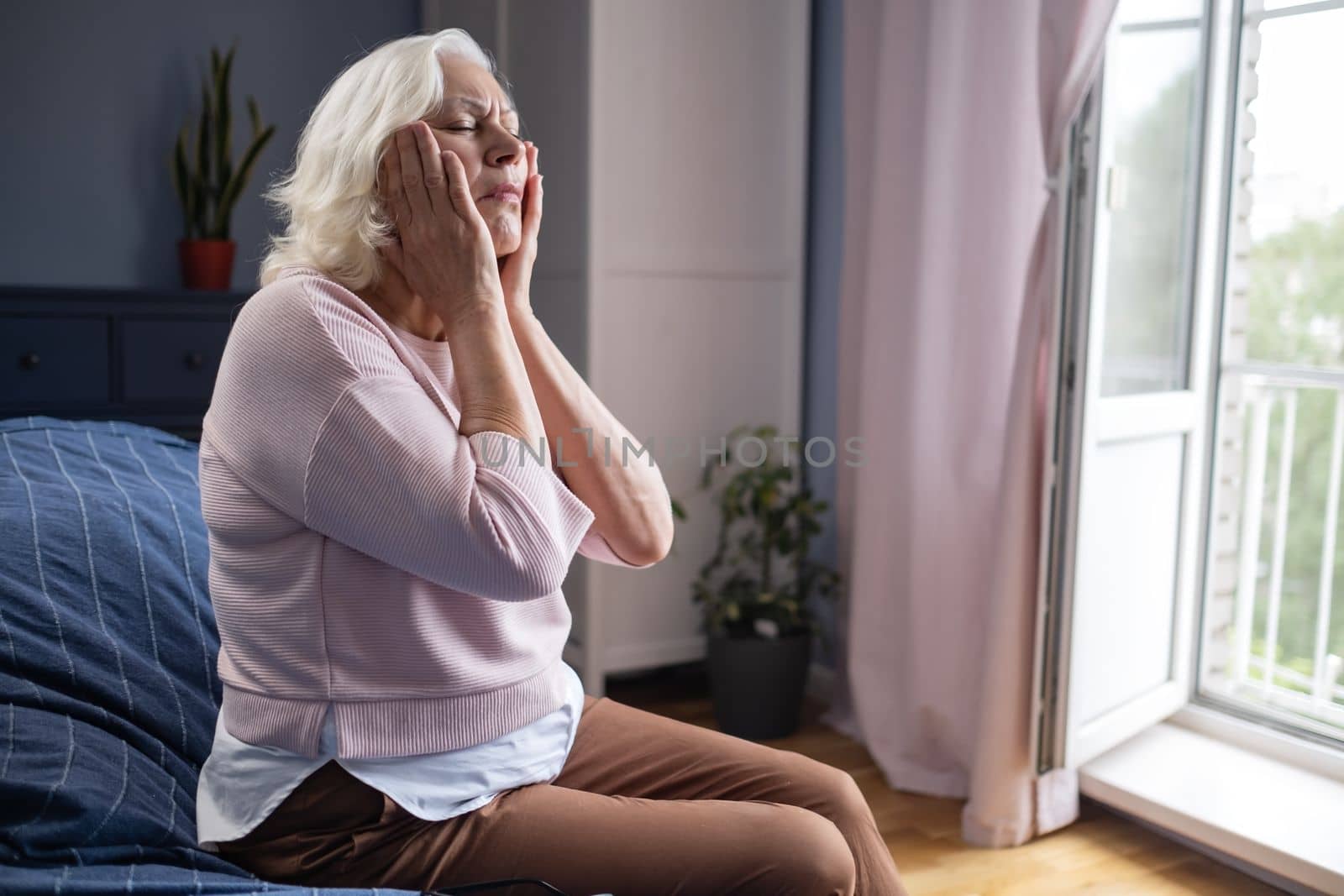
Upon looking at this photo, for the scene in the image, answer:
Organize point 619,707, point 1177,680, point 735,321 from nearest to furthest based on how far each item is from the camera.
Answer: point 619,707 → point 1177,680 → point 735,321

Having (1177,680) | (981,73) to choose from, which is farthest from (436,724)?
(1177,680)

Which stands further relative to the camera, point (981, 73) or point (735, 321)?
point (735, 321)

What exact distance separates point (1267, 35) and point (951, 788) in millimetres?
1896

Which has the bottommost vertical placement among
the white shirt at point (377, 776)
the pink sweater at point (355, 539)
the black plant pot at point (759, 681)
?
the black plant pot at point (759, 681)

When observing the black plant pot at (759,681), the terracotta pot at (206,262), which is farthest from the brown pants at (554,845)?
the terracotta pot at (206,262)

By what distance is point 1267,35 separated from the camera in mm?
2650

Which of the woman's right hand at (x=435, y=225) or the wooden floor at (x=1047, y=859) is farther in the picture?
the wooden floor at (x=1047, y=859)

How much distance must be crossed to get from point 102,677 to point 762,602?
1.78m

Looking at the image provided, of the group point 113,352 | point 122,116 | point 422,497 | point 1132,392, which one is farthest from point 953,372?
point 122,116

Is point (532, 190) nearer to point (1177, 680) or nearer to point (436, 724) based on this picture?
point (436, 724)

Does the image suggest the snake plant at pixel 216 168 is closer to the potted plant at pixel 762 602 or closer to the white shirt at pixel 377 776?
the potted plant at pixel 762 602

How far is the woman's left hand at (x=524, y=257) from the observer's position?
1.37m

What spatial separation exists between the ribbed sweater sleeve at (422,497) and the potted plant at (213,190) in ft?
7.23

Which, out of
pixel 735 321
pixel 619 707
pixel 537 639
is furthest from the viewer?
pixel 735 321
